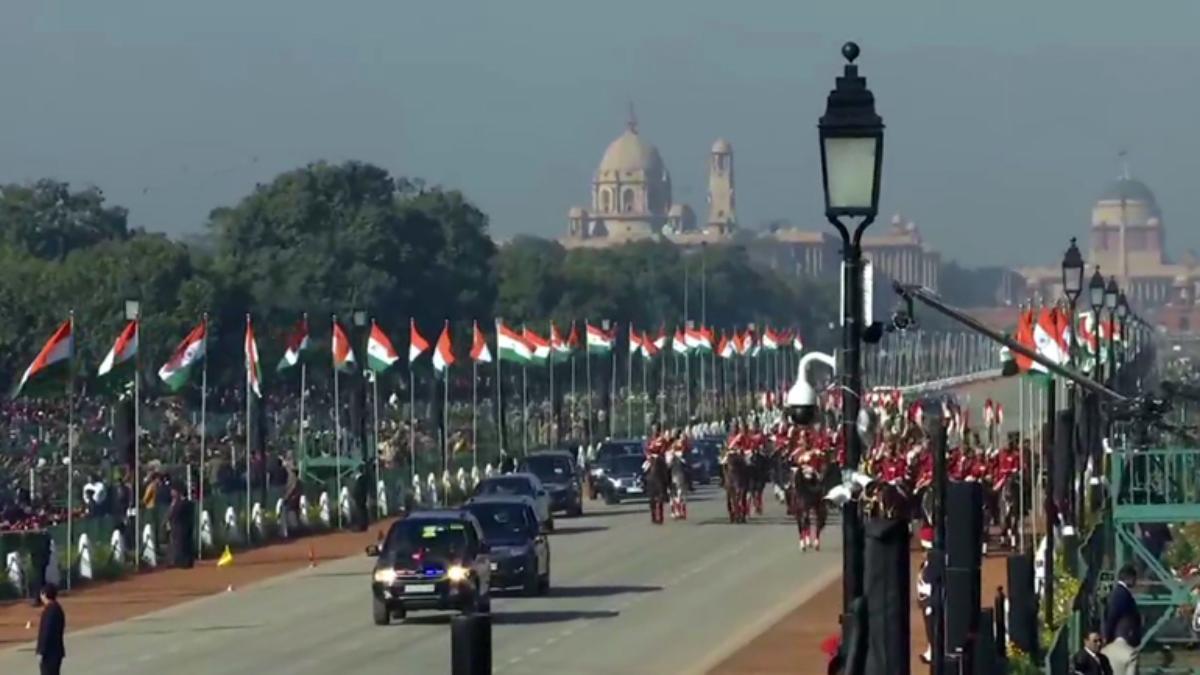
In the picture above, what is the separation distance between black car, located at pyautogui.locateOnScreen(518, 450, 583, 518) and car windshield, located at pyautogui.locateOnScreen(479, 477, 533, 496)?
7.47 meters

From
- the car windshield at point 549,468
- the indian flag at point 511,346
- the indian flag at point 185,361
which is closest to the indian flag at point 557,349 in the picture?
the indian flag at point 511,346

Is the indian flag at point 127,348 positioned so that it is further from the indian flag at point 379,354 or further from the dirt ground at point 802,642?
the indian flag at point 379,354

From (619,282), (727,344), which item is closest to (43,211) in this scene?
(727,344)

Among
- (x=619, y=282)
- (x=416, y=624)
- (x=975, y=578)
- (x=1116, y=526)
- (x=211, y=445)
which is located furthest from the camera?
(x=619, y=282)

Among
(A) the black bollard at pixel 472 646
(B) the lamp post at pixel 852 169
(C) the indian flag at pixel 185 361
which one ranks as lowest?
(A) the black bollard at pixel 472 646

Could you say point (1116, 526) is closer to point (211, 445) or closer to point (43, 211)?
point (211, 445)

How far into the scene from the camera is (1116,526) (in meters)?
35.1

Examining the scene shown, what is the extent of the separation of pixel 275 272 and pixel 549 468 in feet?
160

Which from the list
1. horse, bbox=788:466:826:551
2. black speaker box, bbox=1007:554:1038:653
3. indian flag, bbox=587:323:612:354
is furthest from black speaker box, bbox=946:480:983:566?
indian flag, bbox=587:323:612:354

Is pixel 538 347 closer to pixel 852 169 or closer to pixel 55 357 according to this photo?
pixel 55 357

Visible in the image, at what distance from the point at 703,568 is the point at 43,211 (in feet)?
261

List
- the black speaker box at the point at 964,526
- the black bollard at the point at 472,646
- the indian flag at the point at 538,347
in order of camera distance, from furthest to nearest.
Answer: the indian flag at the point at 538,347 < the black speaker box at the point at 964,526 < the black bollard at the point at 472,646

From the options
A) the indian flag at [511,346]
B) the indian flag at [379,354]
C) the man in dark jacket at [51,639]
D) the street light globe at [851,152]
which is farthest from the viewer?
the indian flag at [511,346]

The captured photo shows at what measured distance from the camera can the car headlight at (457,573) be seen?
3825cm
